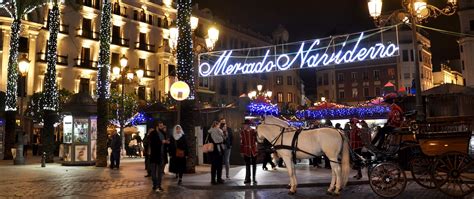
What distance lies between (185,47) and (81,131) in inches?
353

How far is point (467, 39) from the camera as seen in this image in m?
48.5

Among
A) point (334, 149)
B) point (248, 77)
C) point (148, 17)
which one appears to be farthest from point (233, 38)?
point (334, 149)

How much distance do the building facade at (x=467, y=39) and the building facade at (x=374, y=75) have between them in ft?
68.2

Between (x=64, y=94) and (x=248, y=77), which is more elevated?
(x=248, y=77)

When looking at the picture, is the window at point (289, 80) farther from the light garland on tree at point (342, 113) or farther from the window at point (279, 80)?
the light garland on tree at point (342, 113)

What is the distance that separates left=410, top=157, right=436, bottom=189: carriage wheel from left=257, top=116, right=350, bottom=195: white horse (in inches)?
59.5

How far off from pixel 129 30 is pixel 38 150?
75.1 feet

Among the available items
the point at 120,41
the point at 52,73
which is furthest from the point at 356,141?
the point at 120,41

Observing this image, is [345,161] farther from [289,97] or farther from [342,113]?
[289,97]

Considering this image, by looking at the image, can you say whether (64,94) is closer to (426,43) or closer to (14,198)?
(14,198)

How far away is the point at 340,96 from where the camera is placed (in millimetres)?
80500

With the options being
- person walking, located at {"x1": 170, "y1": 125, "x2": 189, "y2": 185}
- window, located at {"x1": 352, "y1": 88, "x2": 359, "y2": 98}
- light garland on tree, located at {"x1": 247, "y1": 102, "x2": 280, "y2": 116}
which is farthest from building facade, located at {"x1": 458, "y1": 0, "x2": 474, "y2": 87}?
person walking, located at {"x1": 170, "y1": 125, "x2": 189, "y2": 185}

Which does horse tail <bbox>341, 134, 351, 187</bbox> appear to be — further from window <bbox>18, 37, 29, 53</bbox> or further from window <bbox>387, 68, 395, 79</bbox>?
window <bbox>387, 68, 395, 79</bbox>

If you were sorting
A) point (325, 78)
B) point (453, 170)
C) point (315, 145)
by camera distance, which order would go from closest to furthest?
point (453, 170) → point (315, 145) → point (325, 78)
